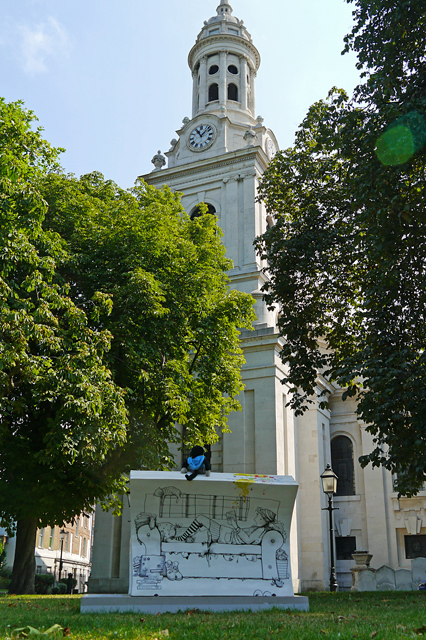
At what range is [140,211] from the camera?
795 inches

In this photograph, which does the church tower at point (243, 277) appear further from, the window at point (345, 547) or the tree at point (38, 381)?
the tree at point (38, 381)

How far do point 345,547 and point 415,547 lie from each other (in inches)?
140

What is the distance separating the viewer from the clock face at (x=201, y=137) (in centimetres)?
3694

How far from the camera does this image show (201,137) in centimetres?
3741

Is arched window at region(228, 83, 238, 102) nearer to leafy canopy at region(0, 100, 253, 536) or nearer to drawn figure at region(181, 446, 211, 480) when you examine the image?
leafy canopy at region(0, 100, 253, 536)

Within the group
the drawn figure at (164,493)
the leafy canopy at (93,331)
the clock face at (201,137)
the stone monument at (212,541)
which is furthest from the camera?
the clock face at (201,137)

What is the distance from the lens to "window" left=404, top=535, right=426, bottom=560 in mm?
30359

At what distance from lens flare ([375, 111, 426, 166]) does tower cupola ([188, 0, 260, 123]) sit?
2781 centimetres

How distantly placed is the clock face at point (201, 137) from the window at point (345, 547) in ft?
79.4

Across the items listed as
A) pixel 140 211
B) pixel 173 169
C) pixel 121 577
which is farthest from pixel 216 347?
pixel 173 169

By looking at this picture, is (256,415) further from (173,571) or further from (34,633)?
(34,633)

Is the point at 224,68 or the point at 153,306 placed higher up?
the point at 224,68

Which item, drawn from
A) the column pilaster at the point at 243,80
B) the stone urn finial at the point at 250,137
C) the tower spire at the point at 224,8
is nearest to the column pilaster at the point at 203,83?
the column pilaster at the point at 243,80

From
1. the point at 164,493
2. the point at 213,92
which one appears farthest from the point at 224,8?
the point at 164,493
